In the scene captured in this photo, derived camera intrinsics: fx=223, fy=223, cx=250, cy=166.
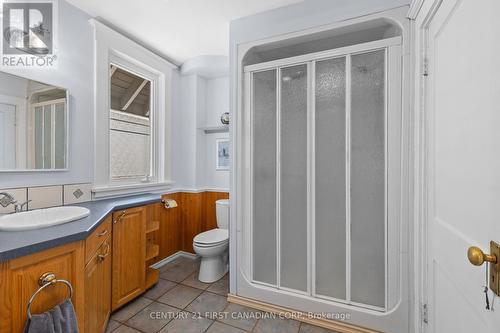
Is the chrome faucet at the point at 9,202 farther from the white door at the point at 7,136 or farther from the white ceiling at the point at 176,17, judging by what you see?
the white ceiling at the point at 176,17

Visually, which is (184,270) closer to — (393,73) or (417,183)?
(417,183)

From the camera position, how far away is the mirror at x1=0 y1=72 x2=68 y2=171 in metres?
1.54

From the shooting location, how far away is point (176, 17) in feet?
6.78

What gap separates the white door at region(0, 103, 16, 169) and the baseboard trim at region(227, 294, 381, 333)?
1988 millimetres

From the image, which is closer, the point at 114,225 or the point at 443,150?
the point at 443,150

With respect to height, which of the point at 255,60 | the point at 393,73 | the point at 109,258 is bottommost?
the point at 109,258

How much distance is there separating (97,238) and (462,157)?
1.99m

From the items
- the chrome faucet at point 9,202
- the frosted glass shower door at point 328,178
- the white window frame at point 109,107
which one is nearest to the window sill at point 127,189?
the white window frame at point 109,107

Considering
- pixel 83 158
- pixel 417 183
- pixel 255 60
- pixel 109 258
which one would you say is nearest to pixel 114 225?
pixel 109 258

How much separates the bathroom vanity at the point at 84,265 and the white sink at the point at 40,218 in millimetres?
39

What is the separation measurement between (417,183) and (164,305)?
2.21 metres

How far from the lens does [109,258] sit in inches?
66.8

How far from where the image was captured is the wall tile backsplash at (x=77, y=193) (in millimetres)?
1850

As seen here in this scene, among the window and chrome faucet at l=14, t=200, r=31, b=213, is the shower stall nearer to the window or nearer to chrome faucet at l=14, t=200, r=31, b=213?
the window
